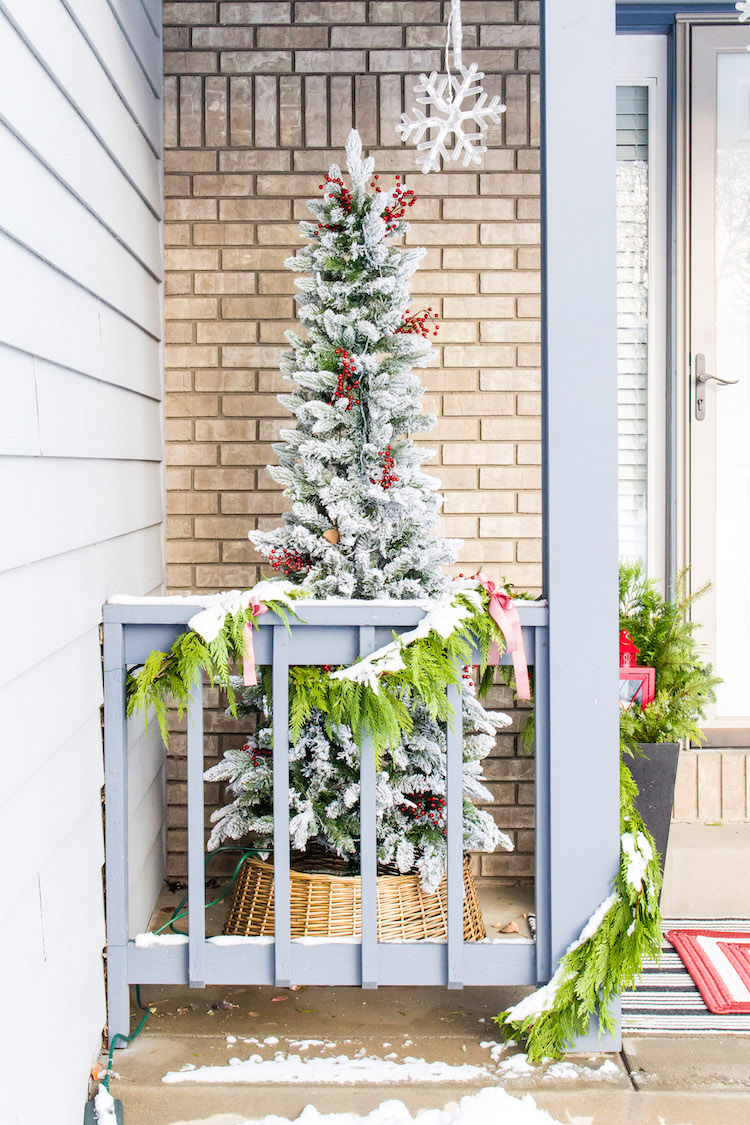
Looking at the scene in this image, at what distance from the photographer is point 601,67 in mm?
1920

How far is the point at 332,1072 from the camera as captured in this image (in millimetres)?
1969

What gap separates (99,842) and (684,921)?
169 centimetres

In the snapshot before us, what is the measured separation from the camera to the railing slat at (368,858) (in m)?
2.04

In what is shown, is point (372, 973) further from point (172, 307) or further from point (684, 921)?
point (172, 307)

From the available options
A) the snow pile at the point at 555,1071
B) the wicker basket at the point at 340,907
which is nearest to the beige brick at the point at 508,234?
the wicker basket at the point at 340,907

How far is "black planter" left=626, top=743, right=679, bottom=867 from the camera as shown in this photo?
106 inches

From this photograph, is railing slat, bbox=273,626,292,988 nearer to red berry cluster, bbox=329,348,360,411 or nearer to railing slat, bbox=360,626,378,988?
railing slat, bbox=360,626,378,988

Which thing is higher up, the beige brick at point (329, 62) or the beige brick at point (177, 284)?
the beige brick at point (329, 62)

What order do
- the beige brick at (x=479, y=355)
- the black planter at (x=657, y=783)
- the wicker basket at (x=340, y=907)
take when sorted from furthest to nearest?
1. the beige brick at (x=479, y=355)
2. the black planter at (x=657, y=783)
3. the wicker basket at (x=340, y=907)

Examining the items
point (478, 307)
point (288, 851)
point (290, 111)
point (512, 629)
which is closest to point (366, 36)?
point (290, 111)

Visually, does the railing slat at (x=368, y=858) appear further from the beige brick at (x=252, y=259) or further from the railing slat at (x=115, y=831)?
the beige brick at (x=252, y=259)

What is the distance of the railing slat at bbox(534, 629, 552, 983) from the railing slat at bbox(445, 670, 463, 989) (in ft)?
0.55

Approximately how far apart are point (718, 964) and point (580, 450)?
1.44 m

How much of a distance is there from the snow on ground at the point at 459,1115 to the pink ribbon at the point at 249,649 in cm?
85
